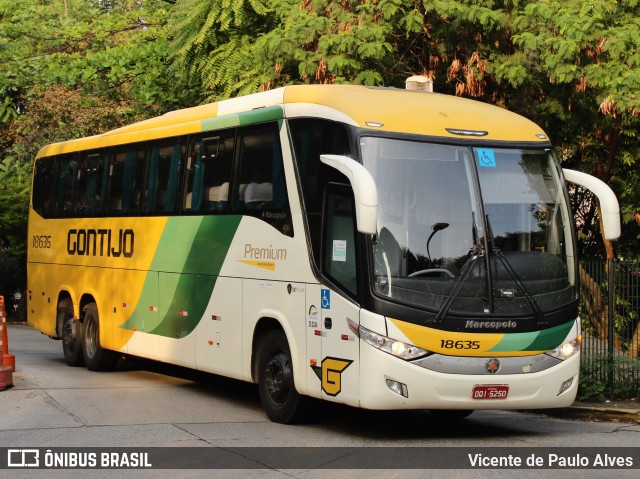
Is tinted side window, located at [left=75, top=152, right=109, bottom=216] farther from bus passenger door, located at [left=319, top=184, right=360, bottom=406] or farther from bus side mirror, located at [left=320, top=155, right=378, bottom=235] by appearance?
bus side mirror, located at [left=320, top=155, right=378, bottom=235]

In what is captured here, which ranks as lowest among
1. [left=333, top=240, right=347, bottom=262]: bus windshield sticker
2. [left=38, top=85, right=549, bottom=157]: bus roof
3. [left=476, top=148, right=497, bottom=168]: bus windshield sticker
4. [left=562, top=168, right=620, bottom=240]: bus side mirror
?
[left=333, top=240, right=347, bottom=262]: bus windshield sticker

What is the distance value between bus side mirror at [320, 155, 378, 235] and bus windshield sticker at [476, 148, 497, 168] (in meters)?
1.43

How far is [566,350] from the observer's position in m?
11.9

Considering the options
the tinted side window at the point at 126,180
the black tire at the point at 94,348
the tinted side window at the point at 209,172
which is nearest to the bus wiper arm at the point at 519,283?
the tinted side window at the point at 209,172

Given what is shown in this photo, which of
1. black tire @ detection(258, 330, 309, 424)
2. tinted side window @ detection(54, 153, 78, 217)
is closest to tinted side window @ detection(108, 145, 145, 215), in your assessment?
tinted side window @ detection(54, 153, 78, 217)

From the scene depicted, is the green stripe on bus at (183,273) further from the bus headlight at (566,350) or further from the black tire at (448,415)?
the bus headlight at (566,350)

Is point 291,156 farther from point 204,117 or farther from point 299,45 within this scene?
point 299,45

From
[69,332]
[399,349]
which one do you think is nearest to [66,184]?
[69,332]

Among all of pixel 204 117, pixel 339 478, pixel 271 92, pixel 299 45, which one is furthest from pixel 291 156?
pixel 299 45

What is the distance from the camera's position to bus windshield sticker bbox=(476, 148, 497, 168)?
11828mm

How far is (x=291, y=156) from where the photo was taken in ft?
41.4

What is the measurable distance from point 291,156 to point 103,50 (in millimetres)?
19631

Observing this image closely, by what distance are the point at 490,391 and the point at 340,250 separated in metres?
2.04

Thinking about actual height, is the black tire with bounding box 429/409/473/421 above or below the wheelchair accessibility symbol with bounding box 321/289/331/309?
below
